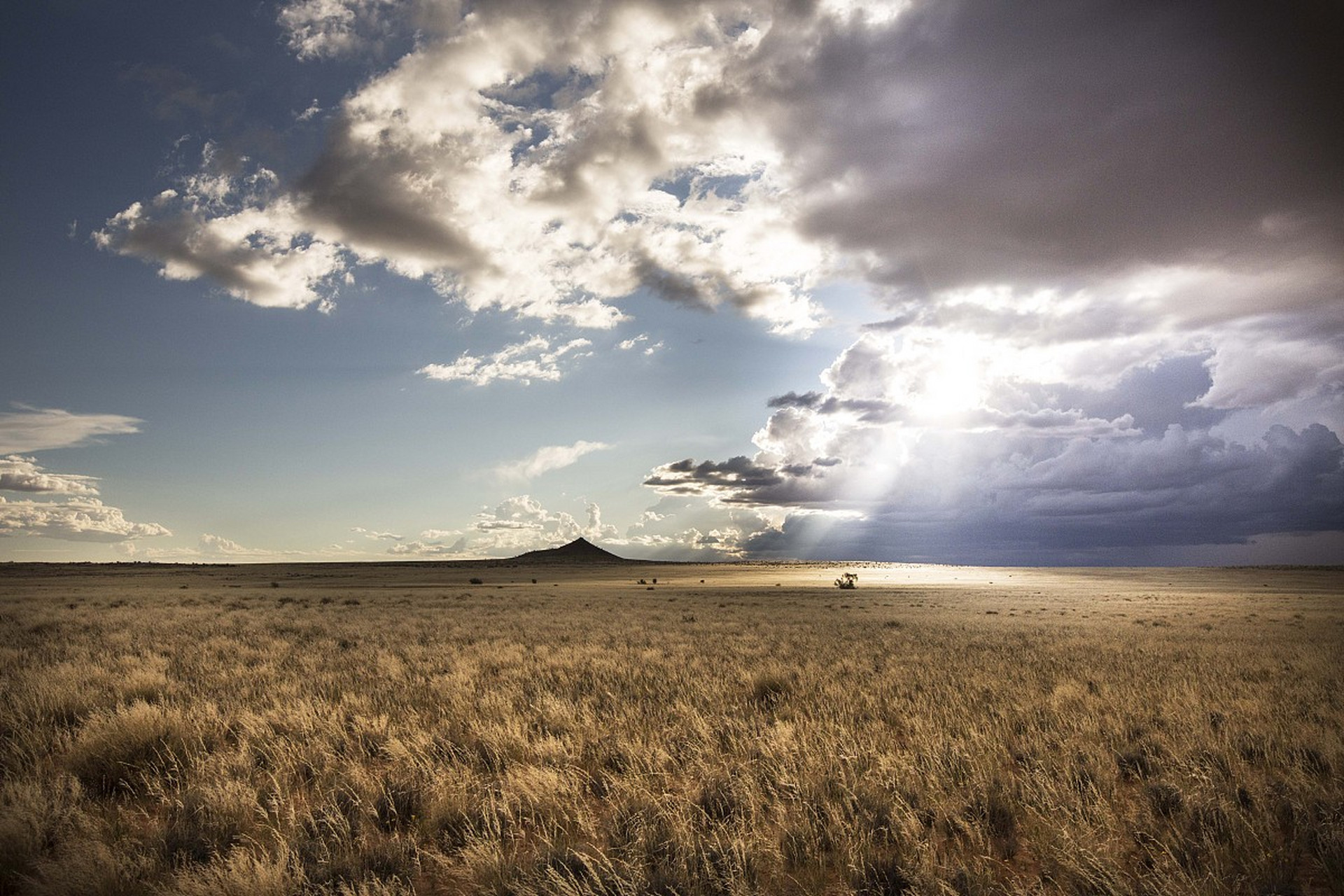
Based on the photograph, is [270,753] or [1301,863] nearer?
[1301,863]

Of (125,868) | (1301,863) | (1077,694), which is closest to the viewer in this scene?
(125,868)

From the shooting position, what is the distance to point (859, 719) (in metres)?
9.54

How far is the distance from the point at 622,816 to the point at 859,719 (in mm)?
4929

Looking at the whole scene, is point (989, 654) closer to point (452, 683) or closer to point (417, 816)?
point (452, 683)

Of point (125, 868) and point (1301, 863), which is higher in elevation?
point (125, 868)

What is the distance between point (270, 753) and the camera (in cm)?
759

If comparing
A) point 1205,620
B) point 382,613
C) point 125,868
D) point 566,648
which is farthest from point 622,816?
point 1205,620

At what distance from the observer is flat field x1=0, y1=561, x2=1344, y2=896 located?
15.7ft

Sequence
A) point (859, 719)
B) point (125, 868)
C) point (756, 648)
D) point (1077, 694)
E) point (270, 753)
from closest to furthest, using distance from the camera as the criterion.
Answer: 1. point (125, 868)
2. point (270, 753)
3. point (859, 719)
4. point (1077, 694)
5. point (756, 648)

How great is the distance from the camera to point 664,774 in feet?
22.4

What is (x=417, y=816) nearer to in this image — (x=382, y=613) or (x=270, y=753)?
(x=270, y=753)

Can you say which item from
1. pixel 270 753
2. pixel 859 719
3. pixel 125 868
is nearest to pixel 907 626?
pixel 859 719

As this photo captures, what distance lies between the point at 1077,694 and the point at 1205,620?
83.7 feet

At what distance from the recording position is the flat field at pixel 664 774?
479 centimetres
